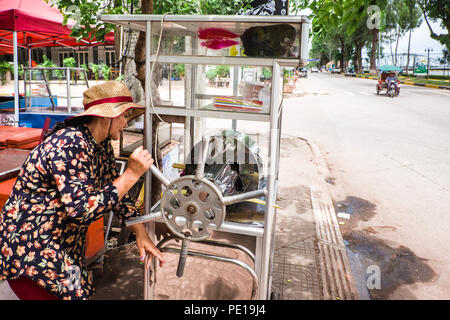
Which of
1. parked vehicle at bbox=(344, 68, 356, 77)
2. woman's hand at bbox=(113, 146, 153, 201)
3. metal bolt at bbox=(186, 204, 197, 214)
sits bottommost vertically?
metal bolt at bbox=(186, 204, 197, 214)

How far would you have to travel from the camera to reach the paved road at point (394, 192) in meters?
3.48

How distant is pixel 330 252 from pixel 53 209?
9.31 feet

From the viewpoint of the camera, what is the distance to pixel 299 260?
11.7 feet

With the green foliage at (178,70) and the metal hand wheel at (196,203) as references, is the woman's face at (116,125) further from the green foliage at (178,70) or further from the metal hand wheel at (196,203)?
the green foliage at (178,70)

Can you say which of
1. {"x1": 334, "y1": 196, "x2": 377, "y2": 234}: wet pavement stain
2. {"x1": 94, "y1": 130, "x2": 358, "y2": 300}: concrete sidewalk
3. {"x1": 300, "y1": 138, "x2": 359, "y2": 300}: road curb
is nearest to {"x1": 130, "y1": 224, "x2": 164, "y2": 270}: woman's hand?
{"x1": 94, "y1": 130, "x2": 358, "y2": 300}: concrete sidewalk

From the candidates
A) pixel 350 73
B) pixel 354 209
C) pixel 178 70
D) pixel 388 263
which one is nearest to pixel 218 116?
pixel 178 70

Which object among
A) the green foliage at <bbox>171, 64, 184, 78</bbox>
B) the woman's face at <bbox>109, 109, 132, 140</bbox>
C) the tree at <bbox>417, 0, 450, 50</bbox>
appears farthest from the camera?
the tree at <bbox>417, 0, 450, 50</bbox>

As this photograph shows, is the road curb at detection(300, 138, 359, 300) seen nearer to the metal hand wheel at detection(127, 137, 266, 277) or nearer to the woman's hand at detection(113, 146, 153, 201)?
the metal hand wheel at detection(127, 137, 266, 277)

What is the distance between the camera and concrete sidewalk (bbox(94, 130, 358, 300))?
118 inches

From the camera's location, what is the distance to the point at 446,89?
77.0ft

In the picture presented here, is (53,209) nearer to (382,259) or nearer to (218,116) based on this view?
(218,116)

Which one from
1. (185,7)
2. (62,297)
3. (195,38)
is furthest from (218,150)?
(185,7)

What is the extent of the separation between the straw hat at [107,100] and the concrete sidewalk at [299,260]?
1.48 meters
